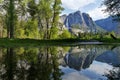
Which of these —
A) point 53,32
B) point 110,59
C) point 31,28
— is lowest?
point 110,59

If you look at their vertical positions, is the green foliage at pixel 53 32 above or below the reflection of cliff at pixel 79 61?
above

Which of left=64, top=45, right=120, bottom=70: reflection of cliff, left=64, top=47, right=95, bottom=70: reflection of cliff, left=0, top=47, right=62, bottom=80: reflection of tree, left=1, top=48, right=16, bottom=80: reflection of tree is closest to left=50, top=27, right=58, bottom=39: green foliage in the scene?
left=64, top=45, right=120, bottom=70: reflection of cliff

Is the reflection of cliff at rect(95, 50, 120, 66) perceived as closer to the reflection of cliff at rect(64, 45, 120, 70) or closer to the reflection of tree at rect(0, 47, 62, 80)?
the reflection of cliff at rect(64, 45, 120, 70)

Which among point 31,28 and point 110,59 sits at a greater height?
point 31,28

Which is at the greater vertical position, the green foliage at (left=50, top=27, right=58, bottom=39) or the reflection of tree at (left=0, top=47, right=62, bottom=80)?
the green foliage at (left=50, top=27, right=58, bottom=39)

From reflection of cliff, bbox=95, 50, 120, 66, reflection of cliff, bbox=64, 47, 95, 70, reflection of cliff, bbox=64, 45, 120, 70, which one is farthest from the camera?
reflection of cliff, bbox=95, 50, 120, 66

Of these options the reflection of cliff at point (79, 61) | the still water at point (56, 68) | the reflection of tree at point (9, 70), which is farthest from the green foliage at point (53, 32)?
the reflection of tree at point (9, 70)

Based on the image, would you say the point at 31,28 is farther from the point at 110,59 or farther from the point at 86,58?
the point at 110,59

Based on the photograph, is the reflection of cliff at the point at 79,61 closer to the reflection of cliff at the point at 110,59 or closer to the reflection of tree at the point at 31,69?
the reflection of cliff at the point at 110,59

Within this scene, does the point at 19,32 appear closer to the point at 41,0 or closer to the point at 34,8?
the point at 34,8

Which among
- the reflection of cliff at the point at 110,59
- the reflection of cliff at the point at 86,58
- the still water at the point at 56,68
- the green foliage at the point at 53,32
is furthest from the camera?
the green foliage at the point at 53,32

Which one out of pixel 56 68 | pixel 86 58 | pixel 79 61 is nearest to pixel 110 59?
pixel 86 58

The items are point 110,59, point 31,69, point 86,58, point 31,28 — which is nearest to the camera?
point 31,69

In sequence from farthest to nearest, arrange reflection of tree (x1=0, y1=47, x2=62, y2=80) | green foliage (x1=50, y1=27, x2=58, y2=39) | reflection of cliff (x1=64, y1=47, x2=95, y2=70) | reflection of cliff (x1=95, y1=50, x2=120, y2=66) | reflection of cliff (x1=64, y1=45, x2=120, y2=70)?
1. green foliage (x1=50, y1=27, x2=58, y2=39)
2. reflection of cliff (x1=95, y1=50, x2=120, y2=66)
3. reflection of cliff (x1=64, y1=45, x2=120, y2=70)
4. reflection of cliff (x1=64, y1=47, x2=95, y2=70)
5. reflection of tree (x1=0, y1=47, x2=62, y2=80)
